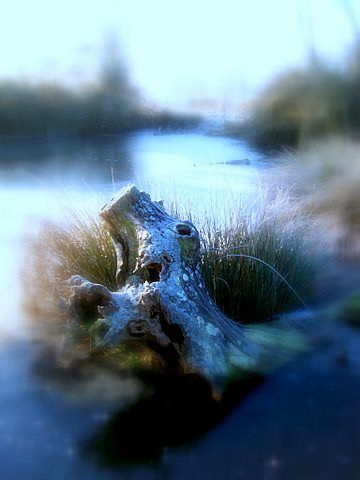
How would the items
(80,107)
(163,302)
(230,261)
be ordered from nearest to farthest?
1. (163,302)
2. (230,261)
3. (80,107)

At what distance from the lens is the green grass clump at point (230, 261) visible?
6.21 feet

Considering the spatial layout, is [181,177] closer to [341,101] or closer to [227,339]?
[341,101]

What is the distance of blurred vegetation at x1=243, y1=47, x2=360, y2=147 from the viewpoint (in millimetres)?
2277

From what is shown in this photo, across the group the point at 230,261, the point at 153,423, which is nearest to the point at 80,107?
the point at 230,261

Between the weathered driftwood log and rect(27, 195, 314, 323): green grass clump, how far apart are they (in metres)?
0.24

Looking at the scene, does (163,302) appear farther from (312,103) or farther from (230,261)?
(312,103)

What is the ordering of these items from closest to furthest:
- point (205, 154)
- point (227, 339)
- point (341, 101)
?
point (227, 339) < point (341, 101) < point (205, 154)

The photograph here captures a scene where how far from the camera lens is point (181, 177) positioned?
258 cm

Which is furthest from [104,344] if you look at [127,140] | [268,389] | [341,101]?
[341,101]

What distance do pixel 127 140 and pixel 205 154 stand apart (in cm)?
42

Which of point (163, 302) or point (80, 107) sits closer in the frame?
point (163, 302)

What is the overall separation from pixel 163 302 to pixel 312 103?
1322 mm

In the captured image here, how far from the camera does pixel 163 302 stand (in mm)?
1368

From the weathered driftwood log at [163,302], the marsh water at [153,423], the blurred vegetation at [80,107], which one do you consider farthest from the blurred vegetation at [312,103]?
the weathered driftwood log at [163,302]
